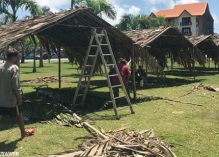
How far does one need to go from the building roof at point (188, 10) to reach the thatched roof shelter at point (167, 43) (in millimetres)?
81415

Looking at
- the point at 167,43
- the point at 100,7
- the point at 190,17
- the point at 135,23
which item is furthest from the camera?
the point at 190,17

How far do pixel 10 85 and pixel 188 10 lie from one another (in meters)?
102

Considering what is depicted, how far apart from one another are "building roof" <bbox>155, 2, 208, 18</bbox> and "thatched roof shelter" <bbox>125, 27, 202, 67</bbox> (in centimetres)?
8141

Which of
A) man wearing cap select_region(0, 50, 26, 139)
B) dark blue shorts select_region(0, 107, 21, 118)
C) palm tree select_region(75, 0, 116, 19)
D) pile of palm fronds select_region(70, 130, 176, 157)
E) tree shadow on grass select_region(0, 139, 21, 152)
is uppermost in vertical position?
palm tree select_region(75, 0, 116, 19)

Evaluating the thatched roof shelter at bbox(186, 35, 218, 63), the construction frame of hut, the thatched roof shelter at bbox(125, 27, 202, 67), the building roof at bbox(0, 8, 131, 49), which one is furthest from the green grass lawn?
the thatched roof shelter at bbox(186, 35, 218, 63)

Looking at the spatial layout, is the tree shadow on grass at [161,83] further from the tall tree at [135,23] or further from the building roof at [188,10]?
the building roof at [188,10]

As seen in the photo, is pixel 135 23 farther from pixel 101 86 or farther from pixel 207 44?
pixel 101 86

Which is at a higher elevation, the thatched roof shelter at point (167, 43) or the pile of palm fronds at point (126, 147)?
the thatched roof shelter at point (167, 43)

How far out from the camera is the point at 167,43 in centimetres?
2512

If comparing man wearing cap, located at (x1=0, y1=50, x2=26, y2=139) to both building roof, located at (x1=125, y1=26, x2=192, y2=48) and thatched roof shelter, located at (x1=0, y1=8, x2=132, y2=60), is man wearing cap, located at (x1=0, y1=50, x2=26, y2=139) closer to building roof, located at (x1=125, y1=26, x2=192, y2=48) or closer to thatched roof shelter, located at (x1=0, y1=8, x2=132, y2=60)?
thatched roof shelter, located at (x1=0, y1=8, x2=132, y2=60)

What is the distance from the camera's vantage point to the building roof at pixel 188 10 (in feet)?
346

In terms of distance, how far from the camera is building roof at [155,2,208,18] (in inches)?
4156

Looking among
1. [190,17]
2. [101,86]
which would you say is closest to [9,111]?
[101,86]

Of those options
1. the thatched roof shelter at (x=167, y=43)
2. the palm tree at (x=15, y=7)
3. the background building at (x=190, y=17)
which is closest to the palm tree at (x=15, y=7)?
the palm tree at (x=15, y=7)
